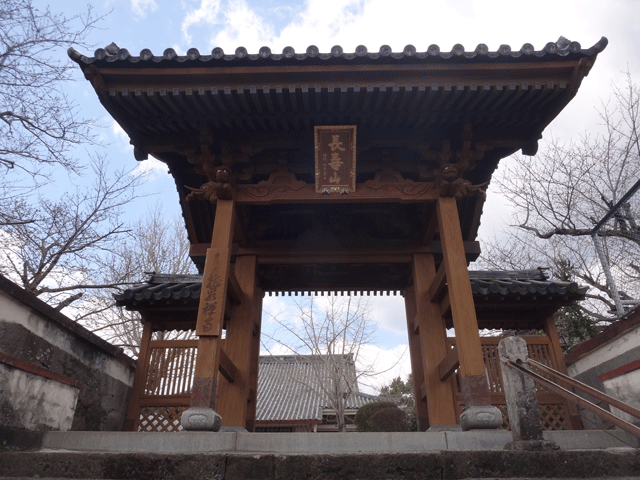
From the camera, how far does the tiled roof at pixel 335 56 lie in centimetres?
500

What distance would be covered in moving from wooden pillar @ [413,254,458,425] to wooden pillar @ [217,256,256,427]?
2.62m

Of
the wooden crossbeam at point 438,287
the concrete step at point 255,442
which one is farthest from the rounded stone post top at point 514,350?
the wooden crossbeam at point 438,287

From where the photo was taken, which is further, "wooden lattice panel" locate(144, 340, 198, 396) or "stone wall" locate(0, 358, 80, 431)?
"wooden lattice panel" locate(144, 340, 198, 396)

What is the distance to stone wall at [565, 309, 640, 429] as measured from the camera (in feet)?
16.1

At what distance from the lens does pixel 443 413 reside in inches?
228

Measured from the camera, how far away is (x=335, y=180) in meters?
5.89

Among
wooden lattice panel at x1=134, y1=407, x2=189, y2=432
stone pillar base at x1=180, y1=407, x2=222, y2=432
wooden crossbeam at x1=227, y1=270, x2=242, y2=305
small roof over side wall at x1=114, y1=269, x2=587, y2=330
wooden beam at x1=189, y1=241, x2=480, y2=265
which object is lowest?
stone pillar base at x1=180, y1=407, x2=222, y2=432

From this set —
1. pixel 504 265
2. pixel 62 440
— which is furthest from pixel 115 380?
pixel 504 265

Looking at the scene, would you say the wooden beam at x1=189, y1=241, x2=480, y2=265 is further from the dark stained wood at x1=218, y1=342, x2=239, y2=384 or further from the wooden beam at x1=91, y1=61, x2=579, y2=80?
the wooden beam at x1=91, y1=61, x2=579, y2=80

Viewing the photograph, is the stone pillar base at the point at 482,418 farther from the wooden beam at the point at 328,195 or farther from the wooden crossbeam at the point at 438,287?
the wooden beam at the point at 328,195

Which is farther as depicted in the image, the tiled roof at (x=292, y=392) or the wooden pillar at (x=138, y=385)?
the tiled roof at (x=292, y=392)

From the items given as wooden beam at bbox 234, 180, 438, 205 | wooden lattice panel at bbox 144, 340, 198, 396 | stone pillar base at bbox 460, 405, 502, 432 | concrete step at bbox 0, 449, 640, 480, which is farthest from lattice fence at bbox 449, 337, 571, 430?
wooden lattice panel at bbox 144, 340, 198, 396

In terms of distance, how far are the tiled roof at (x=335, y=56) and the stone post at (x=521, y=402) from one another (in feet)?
11.0

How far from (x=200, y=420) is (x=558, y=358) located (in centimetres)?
625
